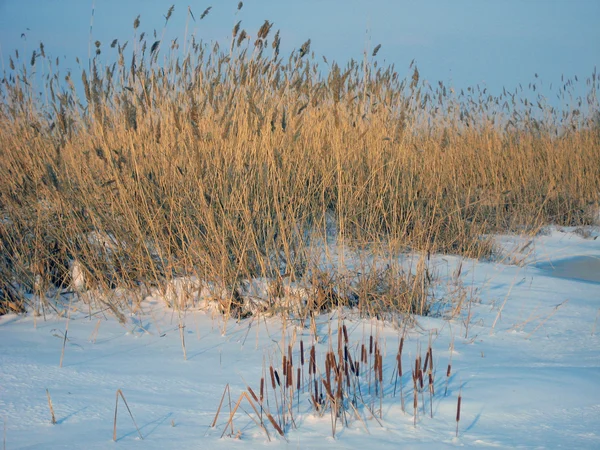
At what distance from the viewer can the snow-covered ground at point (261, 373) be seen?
157 centimetres

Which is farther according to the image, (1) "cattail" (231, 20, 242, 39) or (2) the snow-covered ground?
(1) "cattail" (231, 20, 242, 39)

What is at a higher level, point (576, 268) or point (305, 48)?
point (305, 48)

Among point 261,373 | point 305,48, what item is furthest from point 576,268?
point 261,373

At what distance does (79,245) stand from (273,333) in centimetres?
131

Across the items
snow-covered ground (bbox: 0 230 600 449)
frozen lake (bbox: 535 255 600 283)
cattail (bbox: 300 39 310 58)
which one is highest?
cattail (bbox: 300 39 310 58)

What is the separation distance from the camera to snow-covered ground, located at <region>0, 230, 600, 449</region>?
5.15 ft

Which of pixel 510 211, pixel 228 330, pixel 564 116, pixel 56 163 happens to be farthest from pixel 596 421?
pixel 564 116

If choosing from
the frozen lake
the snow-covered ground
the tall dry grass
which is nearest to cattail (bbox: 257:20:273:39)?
the tall dry grass

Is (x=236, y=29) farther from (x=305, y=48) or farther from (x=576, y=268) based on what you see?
(x=576, y=268)

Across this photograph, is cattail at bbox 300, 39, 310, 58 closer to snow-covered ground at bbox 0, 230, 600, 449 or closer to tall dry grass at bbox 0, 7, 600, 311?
tall dry grass at bbox 0, 7, 600, 311

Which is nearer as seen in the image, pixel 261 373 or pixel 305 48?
pixel 261 373

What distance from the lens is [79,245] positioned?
319 centimetres

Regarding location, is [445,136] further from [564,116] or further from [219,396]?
[219,396]

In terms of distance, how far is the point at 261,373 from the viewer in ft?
6.64
